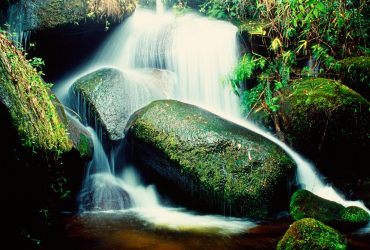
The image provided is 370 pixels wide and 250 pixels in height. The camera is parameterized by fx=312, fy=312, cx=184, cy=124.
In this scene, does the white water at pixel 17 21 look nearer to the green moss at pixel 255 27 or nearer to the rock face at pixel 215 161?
the rock face at pixel 215 161

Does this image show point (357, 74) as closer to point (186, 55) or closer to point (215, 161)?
point (215, 161)

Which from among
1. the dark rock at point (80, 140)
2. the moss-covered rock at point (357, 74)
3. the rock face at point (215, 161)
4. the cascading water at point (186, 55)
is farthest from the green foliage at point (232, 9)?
the dark rock at point (80, 140)

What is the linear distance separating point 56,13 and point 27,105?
4224 millimetres

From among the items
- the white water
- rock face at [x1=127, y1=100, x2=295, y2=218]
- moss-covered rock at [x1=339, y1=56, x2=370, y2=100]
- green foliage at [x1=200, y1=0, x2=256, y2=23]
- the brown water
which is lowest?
the brown water

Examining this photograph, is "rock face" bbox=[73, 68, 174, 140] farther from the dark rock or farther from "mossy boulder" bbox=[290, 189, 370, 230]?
"mossy boulder" bbox=[290, 189, 370, 230]

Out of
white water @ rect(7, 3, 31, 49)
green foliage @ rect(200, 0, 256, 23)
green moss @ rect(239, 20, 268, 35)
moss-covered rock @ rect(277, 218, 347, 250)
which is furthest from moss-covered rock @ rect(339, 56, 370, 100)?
white water @ rect(7, 3, 31, 49)

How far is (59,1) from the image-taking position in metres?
6.74

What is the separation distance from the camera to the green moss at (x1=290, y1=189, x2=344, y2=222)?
4426 millimetres

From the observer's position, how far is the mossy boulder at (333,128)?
5.62m

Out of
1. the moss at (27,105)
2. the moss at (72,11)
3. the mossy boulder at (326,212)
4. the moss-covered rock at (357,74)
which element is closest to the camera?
the moss at (27,105)

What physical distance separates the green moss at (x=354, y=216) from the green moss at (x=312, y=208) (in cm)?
8

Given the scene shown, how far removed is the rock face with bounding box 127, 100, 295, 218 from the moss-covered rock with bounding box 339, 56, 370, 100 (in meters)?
2.57

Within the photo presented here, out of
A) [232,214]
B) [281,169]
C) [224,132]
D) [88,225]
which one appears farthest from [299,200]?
[88,225]

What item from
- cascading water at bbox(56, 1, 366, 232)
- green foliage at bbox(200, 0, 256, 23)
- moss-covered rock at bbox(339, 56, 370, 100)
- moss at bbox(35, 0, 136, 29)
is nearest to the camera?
moss-covered rock at bbox(339, 56, 370, 100)
